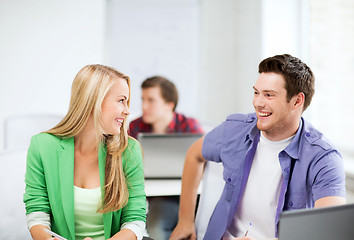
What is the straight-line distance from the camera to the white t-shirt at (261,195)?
51.7 inches

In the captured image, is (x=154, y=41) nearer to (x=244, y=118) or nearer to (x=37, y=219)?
(x=244, y=118)

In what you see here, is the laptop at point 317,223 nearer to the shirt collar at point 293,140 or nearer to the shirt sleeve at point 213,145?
the shirt collar at point 293,140

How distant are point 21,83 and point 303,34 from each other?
276 cm

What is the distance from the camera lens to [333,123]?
3.06 metres

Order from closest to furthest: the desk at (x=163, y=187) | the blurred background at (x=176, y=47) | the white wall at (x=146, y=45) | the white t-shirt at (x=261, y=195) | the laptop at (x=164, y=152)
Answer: the white t-shirt at (x=261, y=195) → the desk at (x=163, y=187) → the laptop at (x=164, y=152) → the blurred background at (x=176, y=47) → the white wall at (x=146, y=45)

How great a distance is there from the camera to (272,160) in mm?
1354

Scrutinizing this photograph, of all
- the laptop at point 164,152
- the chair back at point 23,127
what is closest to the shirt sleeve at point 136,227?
the laptop at point 164,152

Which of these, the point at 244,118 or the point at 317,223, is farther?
the point at 244,118

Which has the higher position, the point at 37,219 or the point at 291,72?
the point at 291,72

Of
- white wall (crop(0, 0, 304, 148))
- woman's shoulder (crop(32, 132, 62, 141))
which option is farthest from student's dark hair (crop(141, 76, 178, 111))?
woman's shoulder (crop(32, 132, 62, 141))

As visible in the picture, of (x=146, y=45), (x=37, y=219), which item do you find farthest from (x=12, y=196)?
(x=146, y=45)

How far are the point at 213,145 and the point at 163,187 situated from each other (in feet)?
1.65

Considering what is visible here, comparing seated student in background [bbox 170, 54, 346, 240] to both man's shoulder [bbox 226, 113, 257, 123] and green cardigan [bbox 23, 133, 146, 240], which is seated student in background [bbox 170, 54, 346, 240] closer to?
man's shoulder [bbox 226, 113, 257, 123]

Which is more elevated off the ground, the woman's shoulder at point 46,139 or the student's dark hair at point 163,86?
the student's dark hair at point 163,86
